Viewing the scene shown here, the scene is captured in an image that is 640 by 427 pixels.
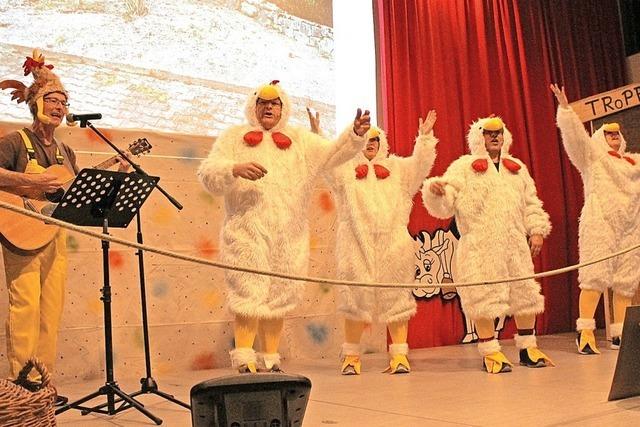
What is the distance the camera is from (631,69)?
7.28m

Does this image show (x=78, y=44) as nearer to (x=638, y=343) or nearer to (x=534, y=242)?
(x=534, y=242)

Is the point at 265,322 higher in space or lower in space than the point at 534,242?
lower

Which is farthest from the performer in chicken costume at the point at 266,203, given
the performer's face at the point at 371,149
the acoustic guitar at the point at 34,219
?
the performer's face at the point at 371,149

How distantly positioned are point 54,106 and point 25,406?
1801 millimetres

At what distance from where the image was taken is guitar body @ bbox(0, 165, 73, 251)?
128 inches

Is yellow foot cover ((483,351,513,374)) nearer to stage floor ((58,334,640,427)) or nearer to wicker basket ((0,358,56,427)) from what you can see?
stage floor ((58,334,640,427))

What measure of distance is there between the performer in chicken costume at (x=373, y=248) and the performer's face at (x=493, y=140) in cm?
32

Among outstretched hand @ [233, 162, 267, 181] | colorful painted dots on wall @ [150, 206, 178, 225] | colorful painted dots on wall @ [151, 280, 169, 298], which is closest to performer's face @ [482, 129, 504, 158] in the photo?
outstretched hand @ [233, 162, 267, 181]

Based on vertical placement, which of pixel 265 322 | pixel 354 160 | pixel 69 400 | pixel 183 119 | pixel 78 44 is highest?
pixel 78 44

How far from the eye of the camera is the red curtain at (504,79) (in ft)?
18.8

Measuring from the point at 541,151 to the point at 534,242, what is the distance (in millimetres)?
2543

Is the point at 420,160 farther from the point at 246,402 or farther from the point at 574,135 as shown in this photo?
the point at 246,402

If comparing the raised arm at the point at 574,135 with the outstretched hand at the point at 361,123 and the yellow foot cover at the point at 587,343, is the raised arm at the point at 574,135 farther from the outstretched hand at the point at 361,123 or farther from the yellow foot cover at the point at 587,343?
the outstretched hand at the point at 361,123

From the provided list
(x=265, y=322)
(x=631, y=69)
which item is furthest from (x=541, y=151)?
(x=265, y=322)
